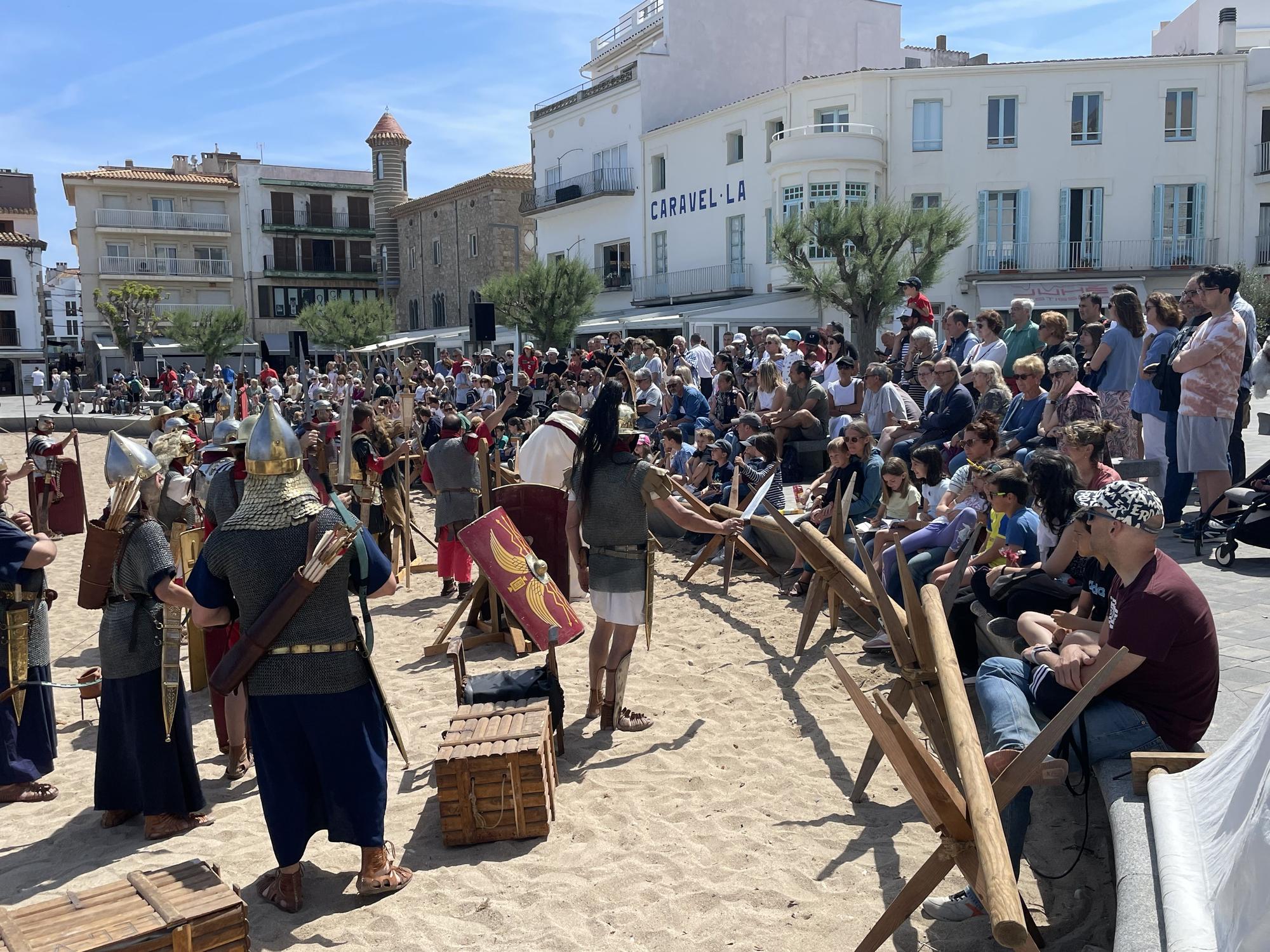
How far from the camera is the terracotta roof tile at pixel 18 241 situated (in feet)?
168

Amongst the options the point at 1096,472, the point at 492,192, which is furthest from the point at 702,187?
the point at 1096,472

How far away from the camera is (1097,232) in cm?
2653

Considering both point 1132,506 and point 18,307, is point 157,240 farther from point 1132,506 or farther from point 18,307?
point 1132,506

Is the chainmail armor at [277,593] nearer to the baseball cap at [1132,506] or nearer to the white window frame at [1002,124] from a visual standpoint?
the baseball cap at [1132,506]

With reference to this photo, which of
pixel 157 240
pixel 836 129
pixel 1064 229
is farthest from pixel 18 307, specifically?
pixel 1064 229

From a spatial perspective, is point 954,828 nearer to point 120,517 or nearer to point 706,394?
point 120,517

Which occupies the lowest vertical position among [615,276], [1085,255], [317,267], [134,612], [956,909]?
[956,909]

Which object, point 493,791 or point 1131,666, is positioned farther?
point 493,791

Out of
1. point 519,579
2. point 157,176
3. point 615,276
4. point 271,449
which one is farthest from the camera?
point 157,176

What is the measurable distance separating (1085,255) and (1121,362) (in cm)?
2051

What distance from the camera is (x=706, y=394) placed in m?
15.4

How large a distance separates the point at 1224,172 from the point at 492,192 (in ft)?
84.2

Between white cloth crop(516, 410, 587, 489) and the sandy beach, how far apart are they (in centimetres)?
168

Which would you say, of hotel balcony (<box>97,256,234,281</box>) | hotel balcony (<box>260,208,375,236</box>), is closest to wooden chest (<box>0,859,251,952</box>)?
hotel balcony (<box>97,256,234,281</box>)
